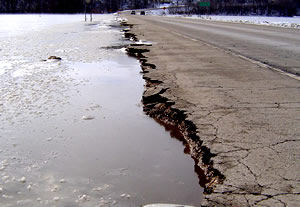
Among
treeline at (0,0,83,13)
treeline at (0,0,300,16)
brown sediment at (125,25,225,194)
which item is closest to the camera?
brown sediment at (125,25,225,194)

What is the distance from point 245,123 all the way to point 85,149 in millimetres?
1919

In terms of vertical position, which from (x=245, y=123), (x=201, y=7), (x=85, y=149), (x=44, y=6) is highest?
(x=201, y=7)

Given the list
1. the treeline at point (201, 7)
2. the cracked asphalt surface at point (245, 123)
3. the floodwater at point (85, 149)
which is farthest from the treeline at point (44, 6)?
the floodwater at point (85, 149)

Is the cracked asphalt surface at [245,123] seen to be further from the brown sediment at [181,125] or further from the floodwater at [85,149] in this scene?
the floodwater at [85,149]

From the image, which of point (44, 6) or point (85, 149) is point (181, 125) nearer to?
point (85, 149)

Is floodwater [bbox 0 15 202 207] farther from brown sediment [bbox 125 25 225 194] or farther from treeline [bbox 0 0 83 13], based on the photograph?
treeline [bbox 0 0 83 13]

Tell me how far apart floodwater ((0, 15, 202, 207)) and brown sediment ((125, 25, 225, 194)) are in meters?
0.09

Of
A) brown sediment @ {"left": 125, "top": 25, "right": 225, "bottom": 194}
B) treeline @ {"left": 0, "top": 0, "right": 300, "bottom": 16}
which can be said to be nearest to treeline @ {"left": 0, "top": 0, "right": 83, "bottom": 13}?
treeline @ {"left": 0, "top": 0, "right": 300, "bottom": 16}

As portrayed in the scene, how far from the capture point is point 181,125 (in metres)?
4.42

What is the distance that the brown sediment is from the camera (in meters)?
3.04

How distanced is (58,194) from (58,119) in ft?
6.69

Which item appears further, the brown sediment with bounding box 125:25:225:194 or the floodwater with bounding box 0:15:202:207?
the brown sediment with bounding box 125:25:225:194

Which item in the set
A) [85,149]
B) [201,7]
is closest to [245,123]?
[85,149]

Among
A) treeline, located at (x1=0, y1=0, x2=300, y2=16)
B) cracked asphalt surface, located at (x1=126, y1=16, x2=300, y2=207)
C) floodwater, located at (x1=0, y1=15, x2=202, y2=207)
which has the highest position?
treeline, located at (x1=0, y1=0, x2=300, y2=16)
